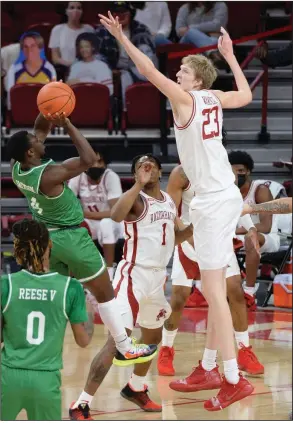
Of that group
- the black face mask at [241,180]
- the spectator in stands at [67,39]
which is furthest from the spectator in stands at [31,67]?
the black face mask at [241,180]

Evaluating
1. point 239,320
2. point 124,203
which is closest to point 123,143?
point 239,320

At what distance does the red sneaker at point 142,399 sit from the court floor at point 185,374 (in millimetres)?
47

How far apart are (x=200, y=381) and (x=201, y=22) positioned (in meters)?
8.31

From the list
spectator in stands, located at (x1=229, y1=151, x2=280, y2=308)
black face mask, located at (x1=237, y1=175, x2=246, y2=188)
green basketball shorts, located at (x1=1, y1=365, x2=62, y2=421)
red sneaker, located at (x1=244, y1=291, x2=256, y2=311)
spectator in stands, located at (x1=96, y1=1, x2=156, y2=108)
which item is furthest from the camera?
spectator in stands, located at (x1=96, y1=1, x2=156, y2=108)

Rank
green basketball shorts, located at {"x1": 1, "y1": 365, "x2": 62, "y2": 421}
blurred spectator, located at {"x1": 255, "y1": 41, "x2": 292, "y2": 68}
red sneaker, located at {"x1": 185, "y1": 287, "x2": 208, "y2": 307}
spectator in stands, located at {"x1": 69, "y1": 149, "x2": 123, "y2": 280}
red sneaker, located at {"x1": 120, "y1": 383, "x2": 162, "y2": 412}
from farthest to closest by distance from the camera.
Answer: blurred spectator, located at {"x1": 255, "y1": 41, "x2": 292, "y2": 68}
spectator in stands, located at {"x1": 69, "y1": 149, "x2": 123, "y2": 280}
red sneaker, located at {"x1": 185, "y1": 287, "x2": 208, "y2": 307}
red sneaker, located at {"x1": 120, "y1": 383, "x2": 162, "y2": 412}
green basketball shorts, located at {"x1": 1, "y1": 365, "x2": 62, "y2": 421}

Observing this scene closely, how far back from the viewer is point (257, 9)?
15.9 meters

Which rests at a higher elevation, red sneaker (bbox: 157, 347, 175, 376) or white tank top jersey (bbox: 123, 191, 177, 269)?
white tank top jersey (bbox: 123, 191, 177, 269)

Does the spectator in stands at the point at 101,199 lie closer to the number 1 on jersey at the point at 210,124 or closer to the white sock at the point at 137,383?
the white sock at the point at 137,383

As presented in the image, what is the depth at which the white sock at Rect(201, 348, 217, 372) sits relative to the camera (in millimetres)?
7258

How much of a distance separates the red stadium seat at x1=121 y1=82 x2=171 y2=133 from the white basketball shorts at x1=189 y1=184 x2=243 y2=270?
7.34 metres

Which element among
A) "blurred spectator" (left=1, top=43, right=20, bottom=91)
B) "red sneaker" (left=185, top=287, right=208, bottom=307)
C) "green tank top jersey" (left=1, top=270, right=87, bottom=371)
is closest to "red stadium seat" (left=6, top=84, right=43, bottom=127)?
"blurred spectator" (left=1, top=43, right=20, bottom=91)

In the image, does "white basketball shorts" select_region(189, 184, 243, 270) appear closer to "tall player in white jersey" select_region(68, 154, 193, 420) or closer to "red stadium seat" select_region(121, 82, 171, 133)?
"tall player in white jersey" select_region(68, 154, 193, 420)

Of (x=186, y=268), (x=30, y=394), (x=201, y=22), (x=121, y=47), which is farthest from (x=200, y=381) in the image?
(x=201, y=22)

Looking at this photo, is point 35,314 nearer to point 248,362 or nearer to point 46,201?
point 46,201
